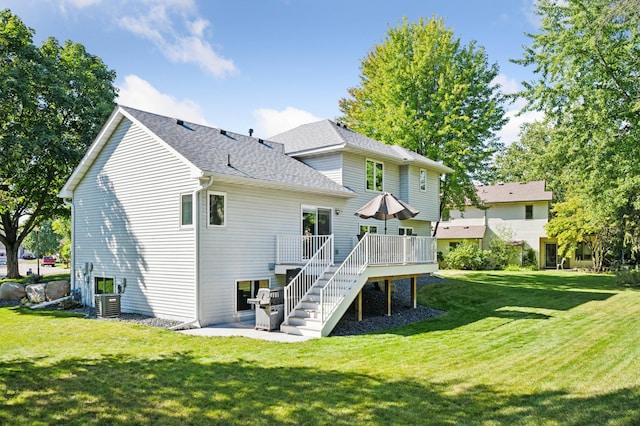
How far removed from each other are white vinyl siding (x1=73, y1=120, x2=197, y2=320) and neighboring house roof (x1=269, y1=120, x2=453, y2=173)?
6.07 m

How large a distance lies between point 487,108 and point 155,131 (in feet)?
64.2

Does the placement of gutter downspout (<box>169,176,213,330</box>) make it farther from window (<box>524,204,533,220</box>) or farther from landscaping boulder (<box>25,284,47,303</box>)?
window (<box>524,204,533,220</box>)

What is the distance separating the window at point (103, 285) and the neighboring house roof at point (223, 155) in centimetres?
397

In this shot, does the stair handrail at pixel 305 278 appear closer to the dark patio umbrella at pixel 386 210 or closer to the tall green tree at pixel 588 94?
the dark patio umbrella at pixel 386 210

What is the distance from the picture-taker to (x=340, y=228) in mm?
17875

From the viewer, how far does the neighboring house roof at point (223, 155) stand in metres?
13.9

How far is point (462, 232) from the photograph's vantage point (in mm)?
38281

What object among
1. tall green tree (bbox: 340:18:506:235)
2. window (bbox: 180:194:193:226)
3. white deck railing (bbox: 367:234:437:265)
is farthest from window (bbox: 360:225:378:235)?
window (bbox: 180:194:193:226)

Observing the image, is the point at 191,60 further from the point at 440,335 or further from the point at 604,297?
the point at 604,297

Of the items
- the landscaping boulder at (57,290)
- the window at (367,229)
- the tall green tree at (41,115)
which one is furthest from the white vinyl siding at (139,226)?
the window at (367,229)

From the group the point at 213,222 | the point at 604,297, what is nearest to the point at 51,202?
the point at 213,222

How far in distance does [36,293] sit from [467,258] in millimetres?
26869

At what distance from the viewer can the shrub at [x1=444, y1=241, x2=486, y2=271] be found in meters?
33.6

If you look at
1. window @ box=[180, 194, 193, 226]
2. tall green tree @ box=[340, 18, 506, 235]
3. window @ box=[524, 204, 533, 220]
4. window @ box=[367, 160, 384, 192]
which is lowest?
window @ box=[180, 194, 193, 226]
